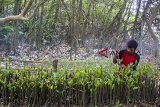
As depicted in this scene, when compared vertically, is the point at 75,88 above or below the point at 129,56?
below

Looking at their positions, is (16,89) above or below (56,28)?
below

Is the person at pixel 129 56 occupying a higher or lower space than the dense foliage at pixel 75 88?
higher

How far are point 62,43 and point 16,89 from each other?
7.31 meters

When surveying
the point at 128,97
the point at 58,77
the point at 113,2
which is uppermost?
the point at 113,2

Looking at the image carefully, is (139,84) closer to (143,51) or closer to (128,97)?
(128,97)

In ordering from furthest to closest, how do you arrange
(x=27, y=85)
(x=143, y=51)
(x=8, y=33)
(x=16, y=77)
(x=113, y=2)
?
(x=113, y=2)
(x=8, y=33)
(x=143, y=51)
(x=16, y=77)
(x=27, y=85)

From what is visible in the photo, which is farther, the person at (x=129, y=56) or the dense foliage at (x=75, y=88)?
the person at (x=129, y=56)

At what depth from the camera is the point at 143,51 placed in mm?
9859

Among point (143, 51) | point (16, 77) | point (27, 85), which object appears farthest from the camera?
point (143, 51)

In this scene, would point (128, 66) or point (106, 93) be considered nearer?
point (106, 93)

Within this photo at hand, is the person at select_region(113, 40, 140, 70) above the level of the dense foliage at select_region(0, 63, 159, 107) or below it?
above

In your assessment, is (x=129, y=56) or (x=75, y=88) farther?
(x=129, y=56)

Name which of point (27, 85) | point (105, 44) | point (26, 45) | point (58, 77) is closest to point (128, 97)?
point (58, 77)

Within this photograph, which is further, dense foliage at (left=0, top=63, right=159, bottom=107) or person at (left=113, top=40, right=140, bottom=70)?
person at (left=113, top=40, right=140, bottom=70)
